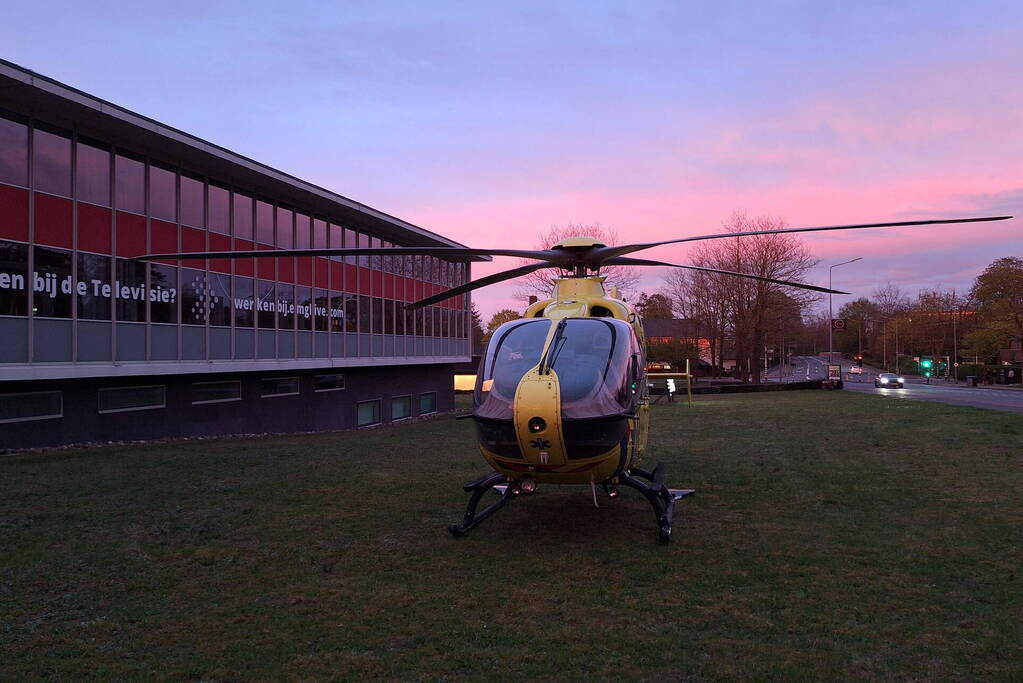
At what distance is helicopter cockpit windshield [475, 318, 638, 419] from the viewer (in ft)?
21.3

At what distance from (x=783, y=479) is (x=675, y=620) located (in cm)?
653

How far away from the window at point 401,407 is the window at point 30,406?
16.3 m

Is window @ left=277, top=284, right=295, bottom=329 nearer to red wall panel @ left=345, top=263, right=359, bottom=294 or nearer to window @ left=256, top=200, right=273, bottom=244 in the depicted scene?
window @ left=256, top=200, right=273, bottom=244

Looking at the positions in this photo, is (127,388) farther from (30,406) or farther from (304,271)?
(304,271)

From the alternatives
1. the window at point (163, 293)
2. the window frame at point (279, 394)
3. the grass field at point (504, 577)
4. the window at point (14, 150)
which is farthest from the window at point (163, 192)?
the grass field at point (504, 577)

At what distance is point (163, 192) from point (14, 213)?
446 centimetres

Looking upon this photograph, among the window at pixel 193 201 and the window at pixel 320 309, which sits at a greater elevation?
the window at pixel 193 201

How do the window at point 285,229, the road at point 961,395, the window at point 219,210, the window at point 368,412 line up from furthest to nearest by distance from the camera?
the road at point 961,395 < the window at point 368,412 < the window at point 285,229 < the window at point 219,210

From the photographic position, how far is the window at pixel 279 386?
22984 millimetres

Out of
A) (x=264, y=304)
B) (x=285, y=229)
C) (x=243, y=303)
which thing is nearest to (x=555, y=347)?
(x=243, y=303)

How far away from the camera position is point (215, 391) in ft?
68.3

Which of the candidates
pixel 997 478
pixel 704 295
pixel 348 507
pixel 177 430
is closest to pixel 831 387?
pixel 704 295

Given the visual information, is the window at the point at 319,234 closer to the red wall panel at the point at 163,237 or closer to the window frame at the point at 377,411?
the window frame at the point at 377,411

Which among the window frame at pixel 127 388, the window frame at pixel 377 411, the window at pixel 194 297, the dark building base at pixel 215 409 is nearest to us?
the dark building base at pixel 215 409
